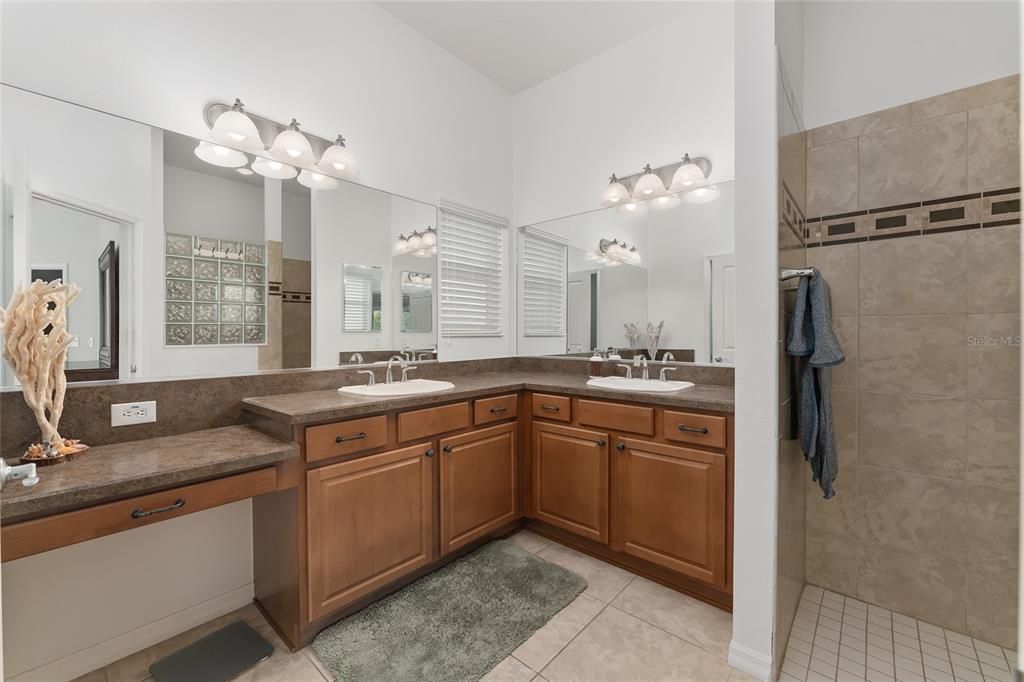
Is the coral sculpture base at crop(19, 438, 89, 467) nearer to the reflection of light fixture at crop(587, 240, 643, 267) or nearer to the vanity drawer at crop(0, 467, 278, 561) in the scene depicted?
the vanity drawer at crop(0, 467, 278, 561)

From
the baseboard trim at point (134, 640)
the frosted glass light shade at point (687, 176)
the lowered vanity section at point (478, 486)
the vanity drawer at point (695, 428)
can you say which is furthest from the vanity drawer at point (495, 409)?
the frosted glass light shade at point (687, 176)

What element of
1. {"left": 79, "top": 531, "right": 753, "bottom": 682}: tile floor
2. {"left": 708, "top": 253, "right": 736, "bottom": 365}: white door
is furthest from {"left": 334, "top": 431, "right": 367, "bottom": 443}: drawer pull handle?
{"left": 708, "top": 253, "right": 736, "bottom": 365}: white door

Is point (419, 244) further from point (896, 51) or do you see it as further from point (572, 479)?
point (896, 51)

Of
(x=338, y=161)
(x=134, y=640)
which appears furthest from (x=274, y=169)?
(x=134, y=640)

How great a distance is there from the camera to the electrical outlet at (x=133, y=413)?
1801 mm

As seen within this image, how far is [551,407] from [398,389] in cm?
84

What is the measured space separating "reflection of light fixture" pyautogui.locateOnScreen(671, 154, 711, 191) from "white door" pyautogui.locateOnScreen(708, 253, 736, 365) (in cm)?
44

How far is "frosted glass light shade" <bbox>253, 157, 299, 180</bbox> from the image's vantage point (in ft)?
7.14

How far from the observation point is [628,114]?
9.60 ft

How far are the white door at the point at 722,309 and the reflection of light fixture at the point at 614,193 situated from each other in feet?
2.18

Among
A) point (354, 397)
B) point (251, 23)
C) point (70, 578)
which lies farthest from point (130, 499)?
point (251, 23)

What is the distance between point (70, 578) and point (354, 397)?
1152 mm

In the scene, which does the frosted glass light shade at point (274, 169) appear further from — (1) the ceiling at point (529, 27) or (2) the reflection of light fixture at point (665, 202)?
(2) the reflection of light fixture at point (665, 202)

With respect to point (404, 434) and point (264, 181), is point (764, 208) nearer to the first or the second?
point (404, 434)
